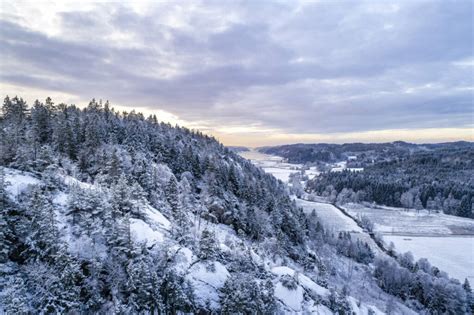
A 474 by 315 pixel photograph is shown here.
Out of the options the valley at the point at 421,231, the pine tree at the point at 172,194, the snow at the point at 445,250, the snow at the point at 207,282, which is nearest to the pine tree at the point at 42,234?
the snow at the point at 207,282

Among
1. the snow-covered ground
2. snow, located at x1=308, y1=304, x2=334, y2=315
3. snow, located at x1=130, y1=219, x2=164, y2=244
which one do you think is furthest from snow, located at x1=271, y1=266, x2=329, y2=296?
the snow-covered ground

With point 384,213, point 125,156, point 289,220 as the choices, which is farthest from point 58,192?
point 384,213

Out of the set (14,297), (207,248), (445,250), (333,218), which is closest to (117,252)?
(14,297)

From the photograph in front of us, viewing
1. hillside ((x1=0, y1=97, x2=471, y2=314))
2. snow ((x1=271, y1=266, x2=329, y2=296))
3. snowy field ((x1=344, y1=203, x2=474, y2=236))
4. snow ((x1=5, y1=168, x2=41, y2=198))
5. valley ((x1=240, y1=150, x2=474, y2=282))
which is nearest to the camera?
hillside ((x1=0, y1=97, x2=471, y2=314))

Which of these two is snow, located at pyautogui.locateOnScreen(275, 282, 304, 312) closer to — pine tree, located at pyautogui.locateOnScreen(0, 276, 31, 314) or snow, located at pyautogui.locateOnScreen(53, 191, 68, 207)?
pine tree, located at pyautogui.locateOnScreen(0, 276, 31, 314)

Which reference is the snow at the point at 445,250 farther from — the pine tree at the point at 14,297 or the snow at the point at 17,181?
the snow at the point at 17,181

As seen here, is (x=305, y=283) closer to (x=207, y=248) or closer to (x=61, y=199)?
→ (x=207, y=248)
